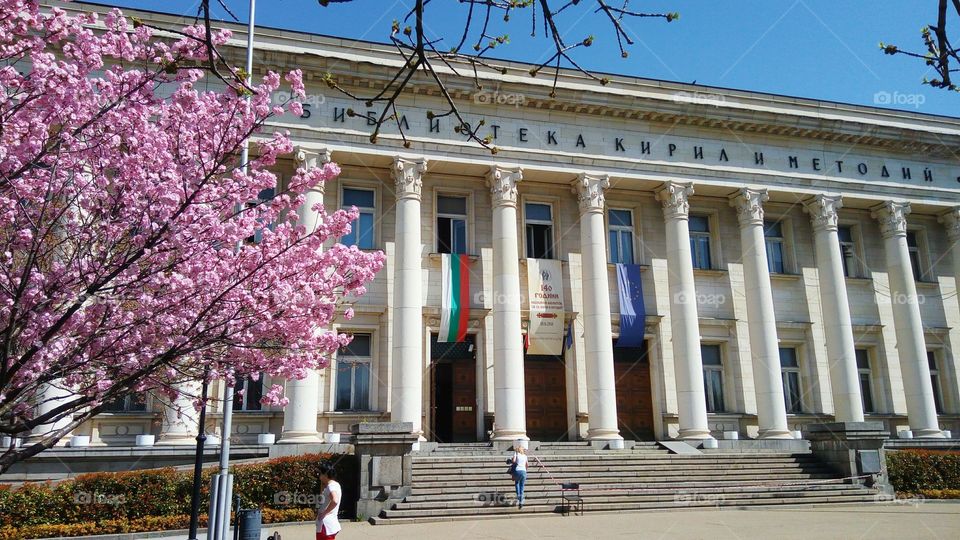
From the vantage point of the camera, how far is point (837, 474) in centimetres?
2216

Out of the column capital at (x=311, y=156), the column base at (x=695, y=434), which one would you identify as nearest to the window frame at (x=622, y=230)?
the column base at (x=695, y=434)

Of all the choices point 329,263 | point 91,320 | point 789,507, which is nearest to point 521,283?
point 789,507

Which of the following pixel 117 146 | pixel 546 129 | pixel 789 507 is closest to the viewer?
pixel 117 146

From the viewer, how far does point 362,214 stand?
2650 cm

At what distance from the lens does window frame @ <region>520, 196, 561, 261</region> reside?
27719mm

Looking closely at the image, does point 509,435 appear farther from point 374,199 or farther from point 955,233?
point 955,233

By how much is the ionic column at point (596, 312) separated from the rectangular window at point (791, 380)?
8456 mm

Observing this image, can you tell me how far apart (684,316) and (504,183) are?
819cm

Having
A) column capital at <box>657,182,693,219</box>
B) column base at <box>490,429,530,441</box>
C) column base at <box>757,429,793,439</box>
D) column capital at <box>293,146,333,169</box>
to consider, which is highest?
column capital at <box>293,146,333,169</box>

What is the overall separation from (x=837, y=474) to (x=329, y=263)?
1786cm

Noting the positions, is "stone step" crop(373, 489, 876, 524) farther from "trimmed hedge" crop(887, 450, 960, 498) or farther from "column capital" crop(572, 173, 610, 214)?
"column capital" crop(572, 173, 610, 214)

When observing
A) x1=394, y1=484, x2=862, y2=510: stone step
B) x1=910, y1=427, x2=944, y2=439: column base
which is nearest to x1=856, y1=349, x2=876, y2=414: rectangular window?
x1=910, y1=427, x2=944, y2=439: column base

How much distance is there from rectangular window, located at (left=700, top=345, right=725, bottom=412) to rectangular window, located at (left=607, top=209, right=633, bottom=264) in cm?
486

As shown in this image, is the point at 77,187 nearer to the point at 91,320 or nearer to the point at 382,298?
the point at 91,320
